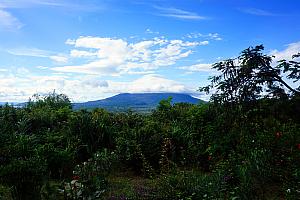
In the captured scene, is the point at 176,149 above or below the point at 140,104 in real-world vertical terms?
below

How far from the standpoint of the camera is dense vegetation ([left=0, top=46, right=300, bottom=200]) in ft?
20.8

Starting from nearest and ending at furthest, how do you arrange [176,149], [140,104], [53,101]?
[176,149] < [53,101] < [140,104]

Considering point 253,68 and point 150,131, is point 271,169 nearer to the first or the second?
point 253,68

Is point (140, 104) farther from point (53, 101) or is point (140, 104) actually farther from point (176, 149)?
point (176, 149)

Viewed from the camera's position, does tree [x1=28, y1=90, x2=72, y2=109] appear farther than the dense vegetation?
Yes

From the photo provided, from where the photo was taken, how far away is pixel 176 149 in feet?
33.0

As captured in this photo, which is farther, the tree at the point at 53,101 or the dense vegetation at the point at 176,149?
the tree at the point at 53,101

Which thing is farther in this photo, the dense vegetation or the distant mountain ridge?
the distant mountain ridge

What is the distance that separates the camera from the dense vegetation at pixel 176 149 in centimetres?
635

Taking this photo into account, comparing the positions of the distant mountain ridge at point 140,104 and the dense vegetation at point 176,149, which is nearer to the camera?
the dense vegetation at point 176,149

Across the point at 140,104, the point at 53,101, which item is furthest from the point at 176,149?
the point at 140,104

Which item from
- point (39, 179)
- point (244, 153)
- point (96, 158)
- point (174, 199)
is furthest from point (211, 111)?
point (39, 179)

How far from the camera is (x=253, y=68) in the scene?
9.09 metres

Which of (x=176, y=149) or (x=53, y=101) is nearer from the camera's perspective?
(x=176, y=149)
